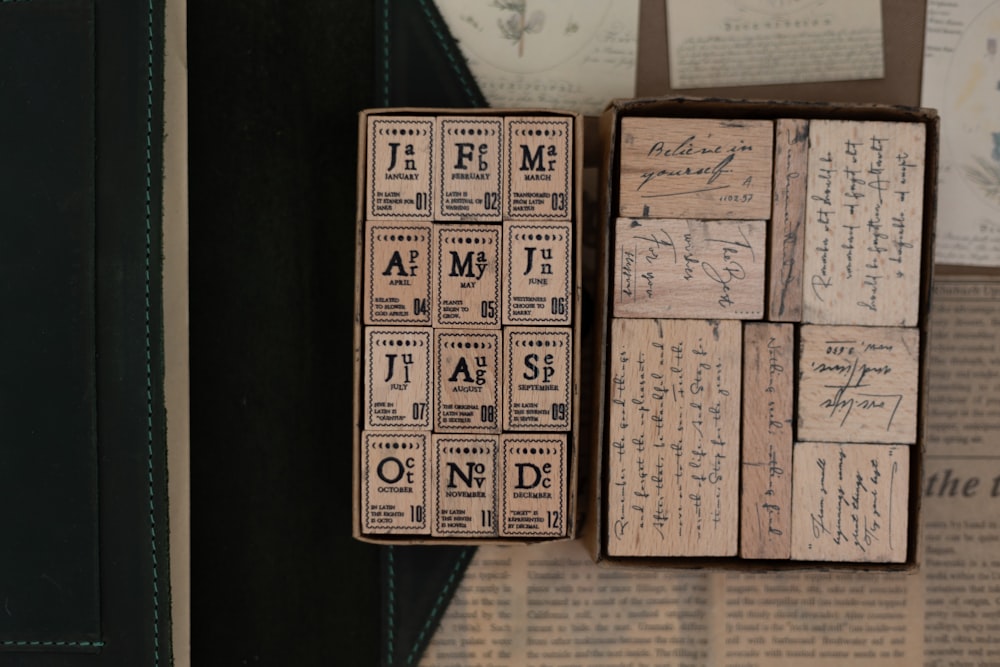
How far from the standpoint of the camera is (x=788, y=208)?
727mm

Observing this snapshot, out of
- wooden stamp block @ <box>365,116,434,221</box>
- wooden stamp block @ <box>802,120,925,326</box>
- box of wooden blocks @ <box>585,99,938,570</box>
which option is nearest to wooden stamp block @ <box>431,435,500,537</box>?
box of wooden blocks @ <box>585,99,938,570</box>

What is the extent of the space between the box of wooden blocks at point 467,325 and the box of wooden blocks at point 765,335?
48 millimetres

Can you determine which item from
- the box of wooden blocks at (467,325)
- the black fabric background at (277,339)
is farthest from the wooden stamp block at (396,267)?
the black fabric background at (277,339)

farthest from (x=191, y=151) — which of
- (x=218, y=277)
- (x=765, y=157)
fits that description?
(x=765, y=157)

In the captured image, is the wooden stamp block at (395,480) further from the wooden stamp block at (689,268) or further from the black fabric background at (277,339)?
the wooden stamp block at (689,268)

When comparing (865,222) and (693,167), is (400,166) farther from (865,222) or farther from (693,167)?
(865,222)

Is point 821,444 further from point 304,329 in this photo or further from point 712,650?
point 304,329

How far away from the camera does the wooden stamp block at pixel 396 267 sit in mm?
727

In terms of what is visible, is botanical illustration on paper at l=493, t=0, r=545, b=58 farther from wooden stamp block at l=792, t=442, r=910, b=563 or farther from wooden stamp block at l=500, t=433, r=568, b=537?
wooden stamp block at l=792, t=442, r=910, b=563

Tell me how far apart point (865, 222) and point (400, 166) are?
1.46 ft

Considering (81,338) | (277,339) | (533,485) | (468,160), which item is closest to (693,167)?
(468,160)

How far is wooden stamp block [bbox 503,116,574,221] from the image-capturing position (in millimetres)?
722

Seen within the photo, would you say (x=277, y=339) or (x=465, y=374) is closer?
(x=465, y=374)

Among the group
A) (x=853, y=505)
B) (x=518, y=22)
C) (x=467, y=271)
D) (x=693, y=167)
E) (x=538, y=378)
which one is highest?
(x=518, y=22)
